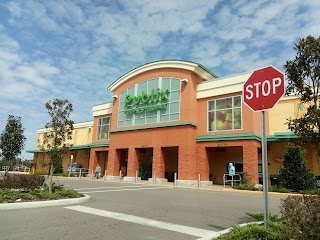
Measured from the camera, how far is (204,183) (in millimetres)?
23672

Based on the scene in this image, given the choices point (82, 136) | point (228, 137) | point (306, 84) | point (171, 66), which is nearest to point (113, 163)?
point (171, 66)

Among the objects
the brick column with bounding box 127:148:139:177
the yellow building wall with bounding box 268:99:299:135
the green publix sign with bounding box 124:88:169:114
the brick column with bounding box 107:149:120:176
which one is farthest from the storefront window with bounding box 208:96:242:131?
the brick column with bounding box 107:149:120:176

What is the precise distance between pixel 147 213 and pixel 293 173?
1315 centimetres

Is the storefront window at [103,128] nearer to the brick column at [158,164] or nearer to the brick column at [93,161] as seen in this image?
the brick column at [93,161]

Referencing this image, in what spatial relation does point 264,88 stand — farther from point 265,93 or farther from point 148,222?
point 148,222

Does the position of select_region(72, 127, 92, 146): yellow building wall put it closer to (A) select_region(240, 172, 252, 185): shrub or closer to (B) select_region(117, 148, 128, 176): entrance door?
(B) select_region(117, 148, 128, 176): entrance door

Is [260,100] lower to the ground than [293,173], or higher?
higher

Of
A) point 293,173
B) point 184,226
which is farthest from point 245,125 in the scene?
point 184,226

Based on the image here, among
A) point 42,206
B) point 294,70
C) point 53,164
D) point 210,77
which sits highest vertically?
point 210,77

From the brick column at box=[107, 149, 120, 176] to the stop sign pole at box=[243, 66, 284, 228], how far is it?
2604 cm

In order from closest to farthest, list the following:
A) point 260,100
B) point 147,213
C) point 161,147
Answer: point 260,100
point 147,213
point 161,147

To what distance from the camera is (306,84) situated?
650cm

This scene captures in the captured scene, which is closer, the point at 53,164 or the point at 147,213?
the point at 147,213

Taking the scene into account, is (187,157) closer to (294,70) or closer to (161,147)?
(161,147)
